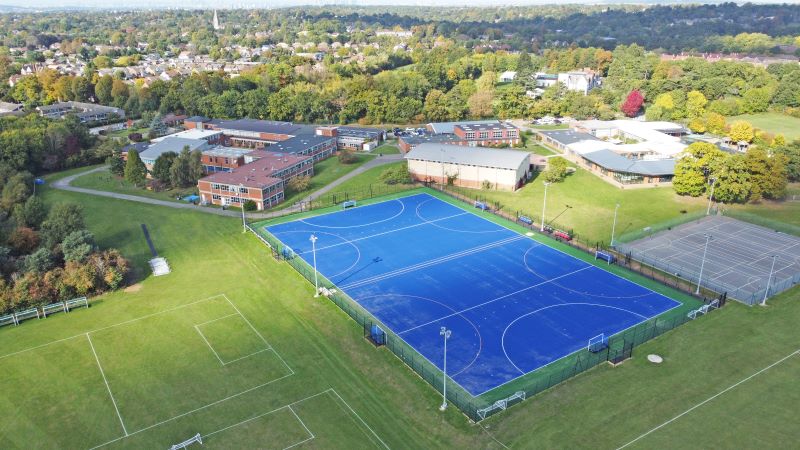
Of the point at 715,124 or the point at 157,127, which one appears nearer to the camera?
the point at 715,124

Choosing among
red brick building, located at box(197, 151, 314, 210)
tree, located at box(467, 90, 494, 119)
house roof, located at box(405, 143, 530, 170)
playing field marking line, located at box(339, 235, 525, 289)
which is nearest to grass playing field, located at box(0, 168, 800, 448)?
playing field marking line, located at box(339, 235, 525, 289)

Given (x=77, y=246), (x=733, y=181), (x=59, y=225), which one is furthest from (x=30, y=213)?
(x=733, y=181)

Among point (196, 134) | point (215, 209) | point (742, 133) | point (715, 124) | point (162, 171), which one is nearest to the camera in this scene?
point (215, 209)

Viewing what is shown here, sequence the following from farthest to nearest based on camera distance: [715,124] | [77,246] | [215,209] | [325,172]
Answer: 1. [715,124]
2. [325,172]
3. [215,209]
4. [77,246]

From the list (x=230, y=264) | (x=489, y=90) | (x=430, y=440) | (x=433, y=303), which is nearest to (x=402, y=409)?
(x=430, y=440)

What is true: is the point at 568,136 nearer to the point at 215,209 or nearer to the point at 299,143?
the point at 299,143

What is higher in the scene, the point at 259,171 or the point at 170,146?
the point at 170,146

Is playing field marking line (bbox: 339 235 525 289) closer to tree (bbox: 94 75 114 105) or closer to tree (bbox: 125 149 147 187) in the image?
tree (bbox: 125 149 147 187)

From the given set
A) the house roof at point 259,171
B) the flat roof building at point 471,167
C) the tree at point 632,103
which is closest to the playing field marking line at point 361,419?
the house roof at point 259,171
